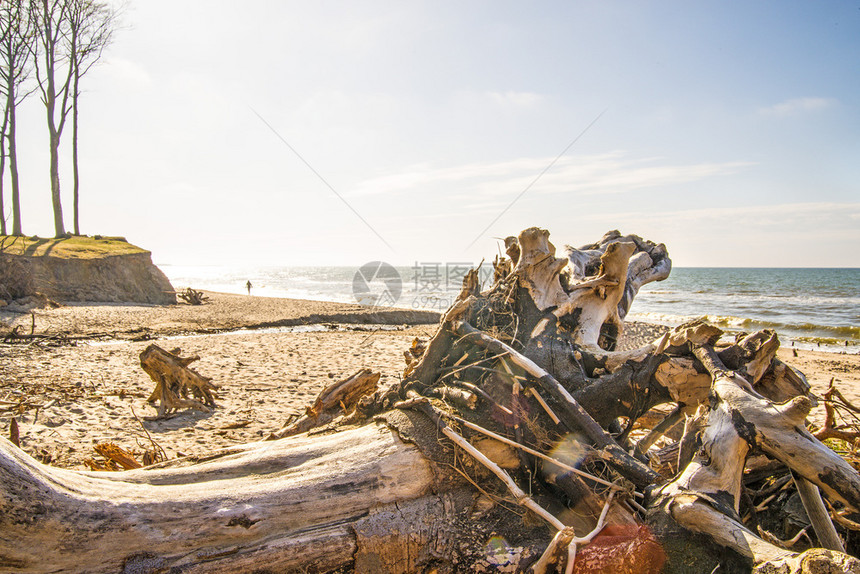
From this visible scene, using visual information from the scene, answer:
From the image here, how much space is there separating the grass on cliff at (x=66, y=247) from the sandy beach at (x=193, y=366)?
458 cm

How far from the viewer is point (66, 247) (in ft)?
61.4

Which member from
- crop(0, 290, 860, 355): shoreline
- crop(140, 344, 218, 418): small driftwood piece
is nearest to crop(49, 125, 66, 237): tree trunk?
crop(0, 290, 860, 355): shoreline

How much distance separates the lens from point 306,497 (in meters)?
2.28

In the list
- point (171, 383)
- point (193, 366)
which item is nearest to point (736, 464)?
point (171, 383)

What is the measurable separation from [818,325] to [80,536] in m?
24.2

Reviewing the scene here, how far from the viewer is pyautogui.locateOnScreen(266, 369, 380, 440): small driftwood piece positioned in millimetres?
3578

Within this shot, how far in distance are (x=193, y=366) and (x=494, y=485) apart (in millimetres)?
7664

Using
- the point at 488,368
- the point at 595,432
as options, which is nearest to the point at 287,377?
the point at 488,368

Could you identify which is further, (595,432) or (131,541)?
(595,432)

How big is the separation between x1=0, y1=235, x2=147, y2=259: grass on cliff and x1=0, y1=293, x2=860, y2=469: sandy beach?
458 cm

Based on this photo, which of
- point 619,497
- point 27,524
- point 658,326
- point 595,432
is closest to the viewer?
point 27,524

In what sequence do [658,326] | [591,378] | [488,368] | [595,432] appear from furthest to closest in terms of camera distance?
1. [658,326]
2. [591,378]
3. [488,368]
4. [595,432]

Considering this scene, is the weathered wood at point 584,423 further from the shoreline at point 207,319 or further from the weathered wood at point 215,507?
the shoreline at point 207,319

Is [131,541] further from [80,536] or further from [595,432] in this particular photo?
[595,432]
